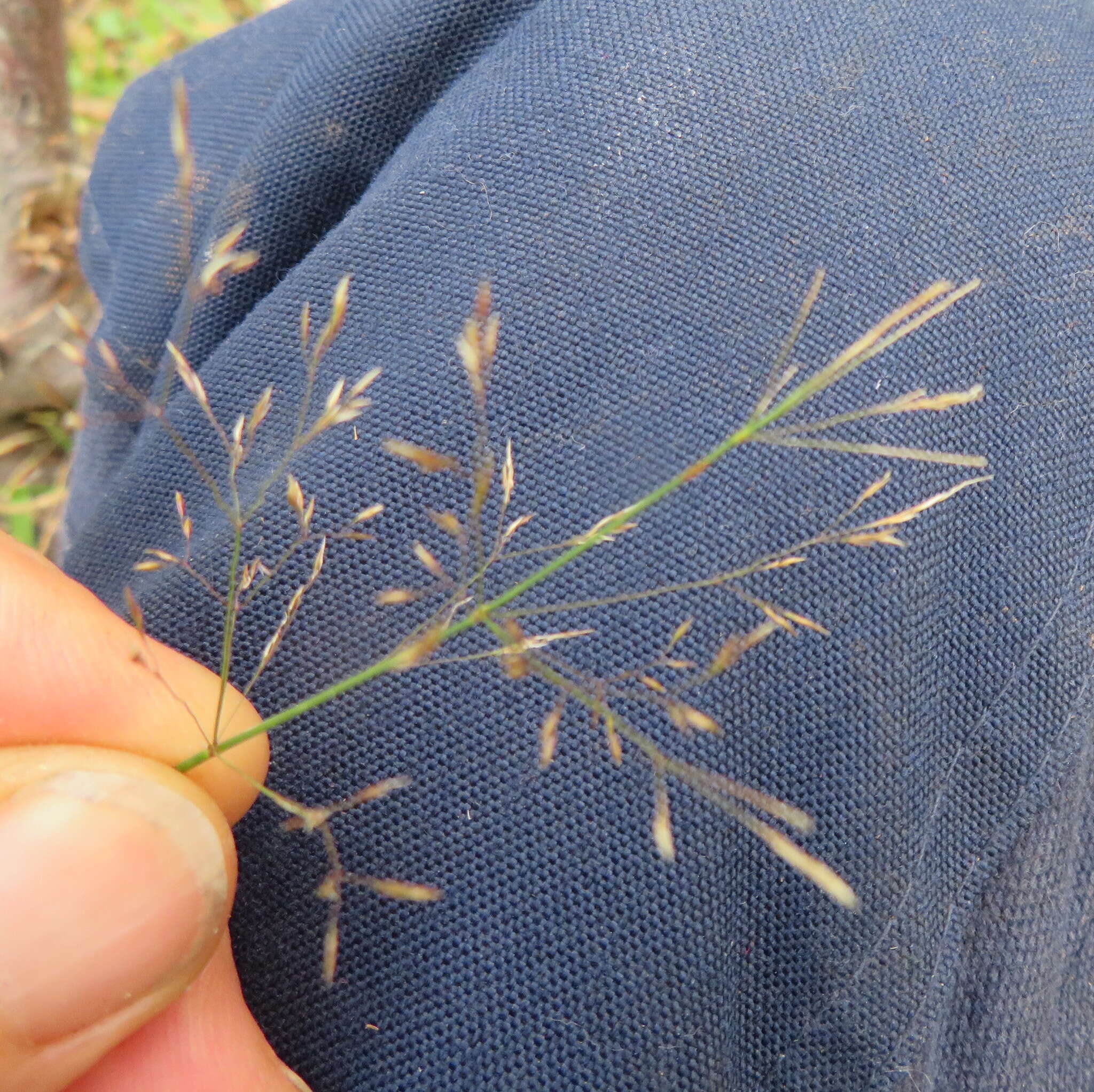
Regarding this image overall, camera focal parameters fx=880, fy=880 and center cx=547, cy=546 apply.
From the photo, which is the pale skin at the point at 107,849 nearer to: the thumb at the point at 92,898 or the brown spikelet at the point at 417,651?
the thumb at the point at 92,898

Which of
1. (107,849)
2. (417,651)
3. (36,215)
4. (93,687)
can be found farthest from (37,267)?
(417,651)

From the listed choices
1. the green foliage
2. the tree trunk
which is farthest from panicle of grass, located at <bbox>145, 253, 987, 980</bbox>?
the green foliage

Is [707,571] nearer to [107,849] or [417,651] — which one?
[417,651]

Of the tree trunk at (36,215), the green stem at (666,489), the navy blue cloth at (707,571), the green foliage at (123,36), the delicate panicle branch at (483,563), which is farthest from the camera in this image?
the green foliage at (123,36)

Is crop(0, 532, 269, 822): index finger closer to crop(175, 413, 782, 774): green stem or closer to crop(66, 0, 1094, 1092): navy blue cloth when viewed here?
crop(66, 0, 1094, 1092): navy blue cloth

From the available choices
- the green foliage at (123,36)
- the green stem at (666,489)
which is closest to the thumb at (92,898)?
the green stem at (666,489)

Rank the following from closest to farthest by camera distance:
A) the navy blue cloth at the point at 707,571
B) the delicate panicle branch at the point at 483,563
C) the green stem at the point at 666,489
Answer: the green stem at the point at 666,489, the delicate panicle branch at the point at 483,563, the navy blue cloth at the point at 707,571
